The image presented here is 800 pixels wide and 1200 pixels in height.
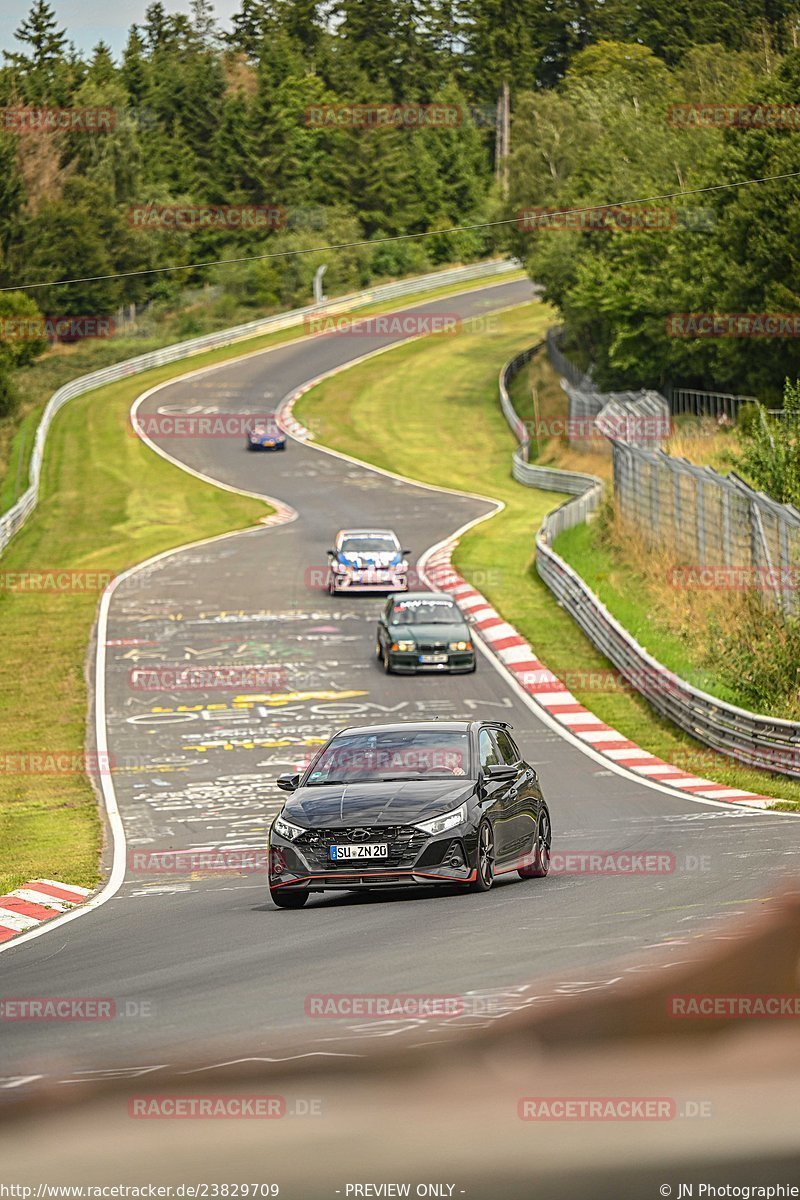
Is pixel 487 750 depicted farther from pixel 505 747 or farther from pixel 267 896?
pixel 267 896

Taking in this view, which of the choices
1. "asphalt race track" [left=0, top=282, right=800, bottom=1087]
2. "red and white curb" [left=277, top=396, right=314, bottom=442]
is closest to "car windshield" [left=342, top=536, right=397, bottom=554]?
"asphalt race track" [left=0, top=282, right=800, bottom=1087]

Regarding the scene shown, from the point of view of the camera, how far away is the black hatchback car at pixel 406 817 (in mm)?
13875

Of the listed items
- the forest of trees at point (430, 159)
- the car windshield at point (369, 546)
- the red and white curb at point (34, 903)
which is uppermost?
the forest of trees at point (430, 159)

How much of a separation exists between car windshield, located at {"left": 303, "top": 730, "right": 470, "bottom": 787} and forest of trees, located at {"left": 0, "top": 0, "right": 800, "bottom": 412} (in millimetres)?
40114

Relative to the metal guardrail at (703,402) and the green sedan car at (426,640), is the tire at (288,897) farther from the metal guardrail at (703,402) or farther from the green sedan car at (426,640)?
the metal guardrail at (703,402)

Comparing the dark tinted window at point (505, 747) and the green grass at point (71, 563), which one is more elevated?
the dark tinted window at point (505, 747)

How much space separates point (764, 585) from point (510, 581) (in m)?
13.7

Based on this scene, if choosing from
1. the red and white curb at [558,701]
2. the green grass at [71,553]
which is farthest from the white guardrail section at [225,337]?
the red and white curb at [558,701]

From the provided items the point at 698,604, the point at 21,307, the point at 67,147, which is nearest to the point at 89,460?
the point at 21,307

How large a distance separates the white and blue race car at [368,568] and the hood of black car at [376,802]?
26511 mm

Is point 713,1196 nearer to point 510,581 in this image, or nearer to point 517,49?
point 510,581

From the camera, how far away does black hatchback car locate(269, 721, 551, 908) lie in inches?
546

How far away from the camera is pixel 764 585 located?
1175 inches

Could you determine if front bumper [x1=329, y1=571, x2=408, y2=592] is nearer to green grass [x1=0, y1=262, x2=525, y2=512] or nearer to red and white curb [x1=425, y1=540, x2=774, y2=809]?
red and white curb [x1=425, y1=540, x2=774, y2=809]
